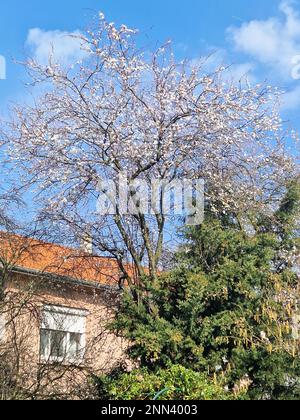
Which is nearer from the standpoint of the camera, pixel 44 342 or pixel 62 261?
pixel 44 342

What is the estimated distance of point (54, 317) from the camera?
12484 mm

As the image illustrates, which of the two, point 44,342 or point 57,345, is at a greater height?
point 44,342

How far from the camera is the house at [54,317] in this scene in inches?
405

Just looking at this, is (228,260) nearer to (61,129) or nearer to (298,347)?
(298,347)

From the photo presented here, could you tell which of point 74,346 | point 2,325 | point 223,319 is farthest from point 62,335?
point 223,319

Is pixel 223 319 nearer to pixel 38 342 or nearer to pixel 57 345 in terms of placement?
pixel 57 345

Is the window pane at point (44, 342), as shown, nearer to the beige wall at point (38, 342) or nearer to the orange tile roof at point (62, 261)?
the beige wall at point (38, 342)

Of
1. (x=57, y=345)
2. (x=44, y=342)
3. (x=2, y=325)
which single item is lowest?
(x=57, y=345)

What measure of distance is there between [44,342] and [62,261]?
179 centimetres

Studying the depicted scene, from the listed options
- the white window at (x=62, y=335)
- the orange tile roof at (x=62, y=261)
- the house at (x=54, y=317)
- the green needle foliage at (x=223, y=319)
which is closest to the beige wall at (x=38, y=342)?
the house at (x=54, y=317)

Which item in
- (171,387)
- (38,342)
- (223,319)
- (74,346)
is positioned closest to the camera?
(171,387)

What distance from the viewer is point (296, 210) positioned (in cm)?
1345
